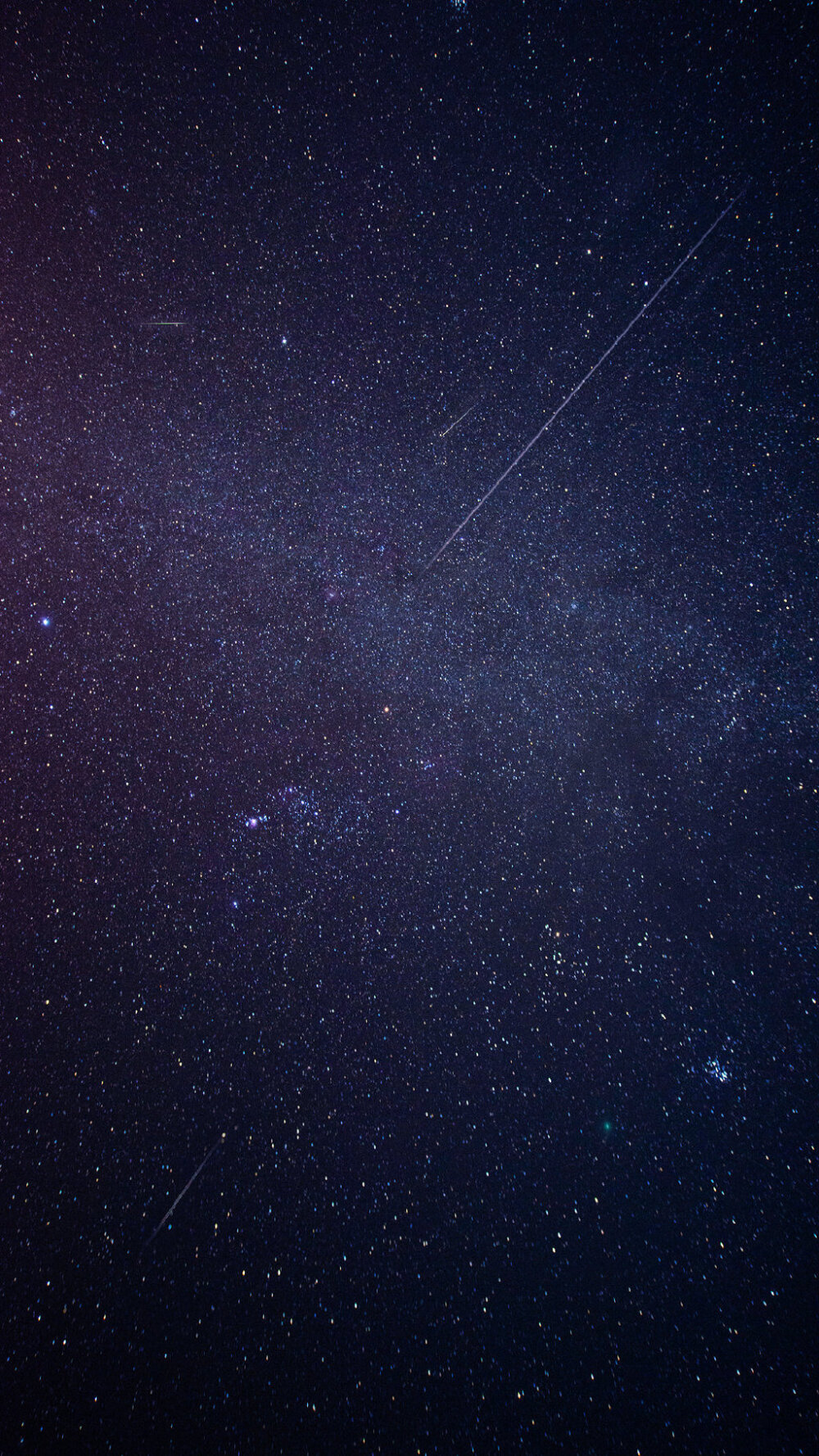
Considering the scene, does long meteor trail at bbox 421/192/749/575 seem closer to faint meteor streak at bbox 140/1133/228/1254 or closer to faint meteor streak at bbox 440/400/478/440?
faint meteor streak at bbox 440/400/478/440

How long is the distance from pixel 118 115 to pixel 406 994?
0.84 metres

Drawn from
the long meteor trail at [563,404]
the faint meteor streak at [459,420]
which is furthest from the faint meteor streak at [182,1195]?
the faint meteor streak at [459,420]

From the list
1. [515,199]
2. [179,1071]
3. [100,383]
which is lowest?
[179,1071]

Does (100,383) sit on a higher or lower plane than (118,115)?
lower

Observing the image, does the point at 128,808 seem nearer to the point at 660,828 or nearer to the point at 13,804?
the point at 13,804

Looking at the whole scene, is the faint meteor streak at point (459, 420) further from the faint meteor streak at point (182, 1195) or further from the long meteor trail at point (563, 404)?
the faint meteor streak at point (182, 1195)

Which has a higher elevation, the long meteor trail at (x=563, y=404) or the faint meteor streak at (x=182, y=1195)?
the long meteor trail at (x=563, y=404)

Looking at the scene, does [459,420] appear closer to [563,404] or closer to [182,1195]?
[563,404]

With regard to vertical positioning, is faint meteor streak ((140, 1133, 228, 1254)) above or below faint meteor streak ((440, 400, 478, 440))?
below

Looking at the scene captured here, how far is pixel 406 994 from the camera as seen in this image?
601 mm

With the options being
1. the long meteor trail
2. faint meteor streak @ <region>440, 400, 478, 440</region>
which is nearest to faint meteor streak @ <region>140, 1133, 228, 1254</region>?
the long meteor trail

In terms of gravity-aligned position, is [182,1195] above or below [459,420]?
below

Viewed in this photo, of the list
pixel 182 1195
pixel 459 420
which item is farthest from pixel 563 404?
pixel 182 1195

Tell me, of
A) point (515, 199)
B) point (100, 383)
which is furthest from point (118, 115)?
point (515, 199)
